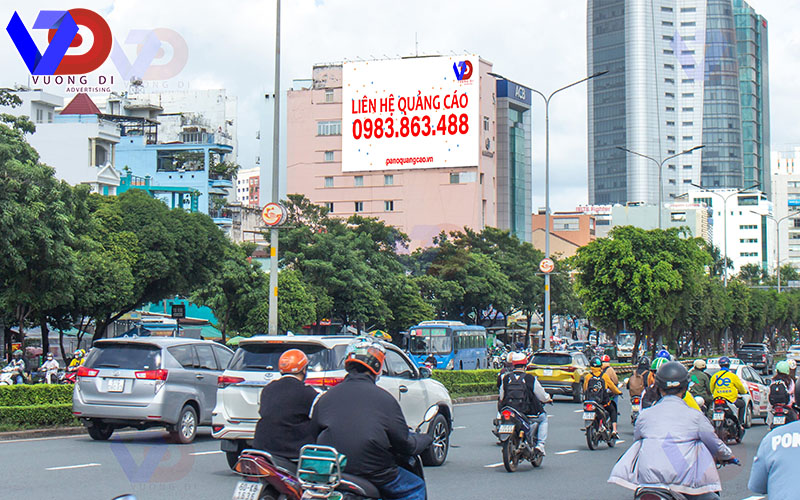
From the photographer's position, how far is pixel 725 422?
17.3 metres

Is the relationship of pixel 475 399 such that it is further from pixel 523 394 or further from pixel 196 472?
pixel 196 472

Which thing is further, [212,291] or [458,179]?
[458,179]

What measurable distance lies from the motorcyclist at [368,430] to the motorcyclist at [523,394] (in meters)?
7.07

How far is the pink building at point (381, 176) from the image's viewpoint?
329 feet

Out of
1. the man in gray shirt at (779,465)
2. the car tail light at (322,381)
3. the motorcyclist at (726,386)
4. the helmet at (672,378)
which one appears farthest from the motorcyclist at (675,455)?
the motorcyclist at (726,386)

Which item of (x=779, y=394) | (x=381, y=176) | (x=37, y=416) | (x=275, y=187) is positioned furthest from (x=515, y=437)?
(x=381, y=176)

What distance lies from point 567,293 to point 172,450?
63501 mm

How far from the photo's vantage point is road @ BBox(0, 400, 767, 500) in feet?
35.6

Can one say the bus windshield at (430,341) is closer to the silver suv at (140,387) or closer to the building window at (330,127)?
the silver suv at (140,387)

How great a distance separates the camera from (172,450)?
14562 mm

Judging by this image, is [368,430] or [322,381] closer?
[368,430]

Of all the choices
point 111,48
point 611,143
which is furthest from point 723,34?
point 111,48

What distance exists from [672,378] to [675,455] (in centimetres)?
62

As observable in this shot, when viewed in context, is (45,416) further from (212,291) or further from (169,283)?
(212,291)
